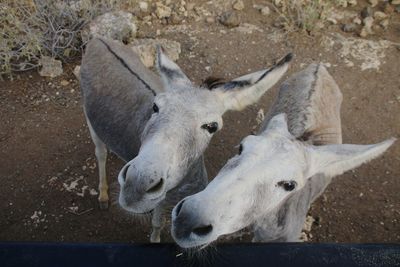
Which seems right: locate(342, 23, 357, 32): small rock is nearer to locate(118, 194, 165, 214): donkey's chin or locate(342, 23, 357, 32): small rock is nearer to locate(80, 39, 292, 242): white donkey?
locate(80, 39, 292, 242): white donkey

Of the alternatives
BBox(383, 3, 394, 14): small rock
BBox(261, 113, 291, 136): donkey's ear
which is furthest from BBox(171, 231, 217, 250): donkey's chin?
BBox(383, 3, 394, 14): small rock

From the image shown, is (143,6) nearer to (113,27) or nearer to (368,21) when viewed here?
(113,27)

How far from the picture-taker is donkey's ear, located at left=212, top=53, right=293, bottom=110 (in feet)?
10.5

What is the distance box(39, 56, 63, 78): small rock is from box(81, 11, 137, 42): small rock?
1.91ft

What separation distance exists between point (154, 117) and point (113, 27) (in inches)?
154

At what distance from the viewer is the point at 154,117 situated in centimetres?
300

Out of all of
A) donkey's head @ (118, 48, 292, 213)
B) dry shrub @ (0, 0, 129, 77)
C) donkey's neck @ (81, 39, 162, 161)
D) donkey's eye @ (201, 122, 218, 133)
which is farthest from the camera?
dry shrub @ (0, 0, 129, 77)

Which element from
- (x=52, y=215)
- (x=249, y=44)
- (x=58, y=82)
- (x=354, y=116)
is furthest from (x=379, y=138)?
(x=58, y=82)

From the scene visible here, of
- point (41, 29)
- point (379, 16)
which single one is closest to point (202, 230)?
point (41, 29)

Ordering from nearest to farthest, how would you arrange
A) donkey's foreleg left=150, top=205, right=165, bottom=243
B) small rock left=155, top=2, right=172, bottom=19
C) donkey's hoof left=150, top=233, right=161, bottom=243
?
donkey's foreleg left=150, top=205, right=165, bottom=243 → donkey's hoof left=150, top=233, right=161, bottom=243 → small rock left=155, top=2, right=172, bottom=19

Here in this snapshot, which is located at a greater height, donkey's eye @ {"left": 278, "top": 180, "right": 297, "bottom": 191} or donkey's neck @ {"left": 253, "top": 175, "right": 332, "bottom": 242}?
donkey's eye @ {"left": 278, "top": 180, "right": 297, "bottom": 191}

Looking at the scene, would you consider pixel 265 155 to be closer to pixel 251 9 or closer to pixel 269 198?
pixel 269 198

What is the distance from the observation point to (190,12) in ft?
23.5

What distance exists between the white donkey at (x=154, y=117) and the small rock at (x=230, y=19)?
257 cm
